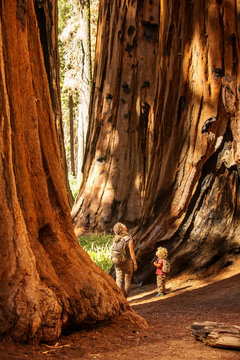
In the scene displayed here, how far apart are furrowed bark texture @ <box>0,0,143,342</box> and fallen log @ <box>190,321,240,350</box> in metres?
0.77

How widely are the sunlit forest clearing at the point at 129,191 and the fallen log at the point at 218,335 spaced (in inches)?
0.5

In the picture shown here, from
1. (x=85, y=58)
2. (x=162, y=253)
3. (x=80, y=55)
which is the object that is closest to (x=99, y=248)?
(x=162, y=253)

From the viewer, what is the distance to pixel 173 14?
913cm

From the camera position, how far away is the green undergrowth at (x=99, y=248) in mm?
10258

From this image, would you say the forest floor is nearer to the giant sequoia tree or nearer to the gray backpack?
the gray backpack

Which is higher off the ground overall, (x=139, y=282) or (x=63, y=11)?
(x=63, y=11)

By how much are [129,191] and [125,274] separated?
6.33 meters

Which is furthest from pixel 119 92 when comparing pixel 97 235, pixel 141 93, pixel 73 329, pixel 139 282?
pixel 73 329

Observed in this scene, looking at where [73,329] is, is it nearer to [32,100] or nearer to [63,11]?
[32,100]

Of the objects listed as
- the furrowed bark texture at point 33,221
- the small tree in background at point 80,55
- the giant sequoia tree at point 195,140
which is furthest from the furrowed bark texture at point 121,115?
the furrowed bark texture at point 33,221

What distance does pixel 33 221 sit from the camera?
4340 millimetres

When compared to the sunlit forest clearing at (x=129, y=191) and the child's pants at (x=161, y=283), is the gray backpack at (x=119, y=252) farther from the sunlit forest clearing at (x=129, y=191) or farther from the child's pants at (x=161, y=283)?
the child's pants at (x=161, y=283)

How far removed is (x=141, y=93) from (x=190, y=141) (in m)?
5.36

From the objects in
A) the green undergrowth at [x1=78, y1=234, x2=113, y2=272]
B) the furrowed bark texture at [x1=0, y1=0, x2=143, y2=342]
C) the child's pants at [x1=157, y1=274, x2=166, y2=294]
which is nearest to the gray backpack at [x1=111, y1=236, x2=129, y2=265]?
the child's pants at [x1=157, y1=274, x2=166, y2=294]
